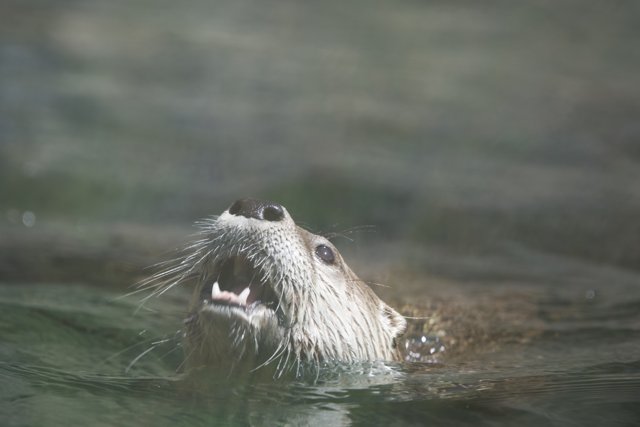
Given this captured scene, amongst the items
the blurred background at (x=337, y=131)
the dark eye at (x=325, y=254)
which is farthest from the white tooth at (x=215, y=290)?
the blurred background at (x=337, y=131)

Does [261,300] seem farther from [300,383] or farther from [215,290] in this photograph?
[300,383]

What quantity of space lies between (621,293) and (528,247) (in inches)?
46.6

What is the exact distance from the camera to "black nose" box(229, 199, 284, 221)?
3.85 meters

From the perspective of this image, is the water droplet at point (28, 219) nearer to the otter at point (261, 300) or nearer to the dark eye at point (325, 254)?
the otter at point (261, 300)

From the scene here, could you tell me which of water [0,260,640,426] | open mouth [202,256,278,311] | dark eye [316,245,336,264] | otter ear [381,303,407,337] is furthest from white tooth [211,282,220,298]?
otter ear [381,303,407,337]

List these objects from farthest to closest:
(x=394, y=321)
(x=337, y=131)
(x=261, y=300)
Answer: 1. (x=337, y=131)
2. (x=394, y=321)
3. (x=261, y=300)

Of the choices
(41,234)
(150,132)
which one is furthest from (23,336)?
(150,132)

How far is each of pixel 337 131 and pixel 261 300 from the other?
5707mm

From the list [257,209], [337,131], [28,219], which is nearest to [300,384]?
[257,209]

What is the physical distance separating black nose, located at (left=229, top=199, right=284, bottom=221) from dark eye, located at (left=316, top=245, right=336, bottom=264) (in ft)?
1.39

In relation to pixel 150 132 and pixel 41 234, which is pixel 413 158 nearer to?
pixel 150 132

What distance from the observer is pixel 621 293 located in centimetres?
625

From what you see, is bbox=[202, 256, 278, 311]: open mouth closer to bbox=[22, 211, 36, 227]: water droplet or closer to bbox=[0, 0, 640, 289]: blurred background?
bbox=[0, 0, 640, 289]: blurred background

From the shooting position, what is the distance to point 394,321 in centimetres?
462
